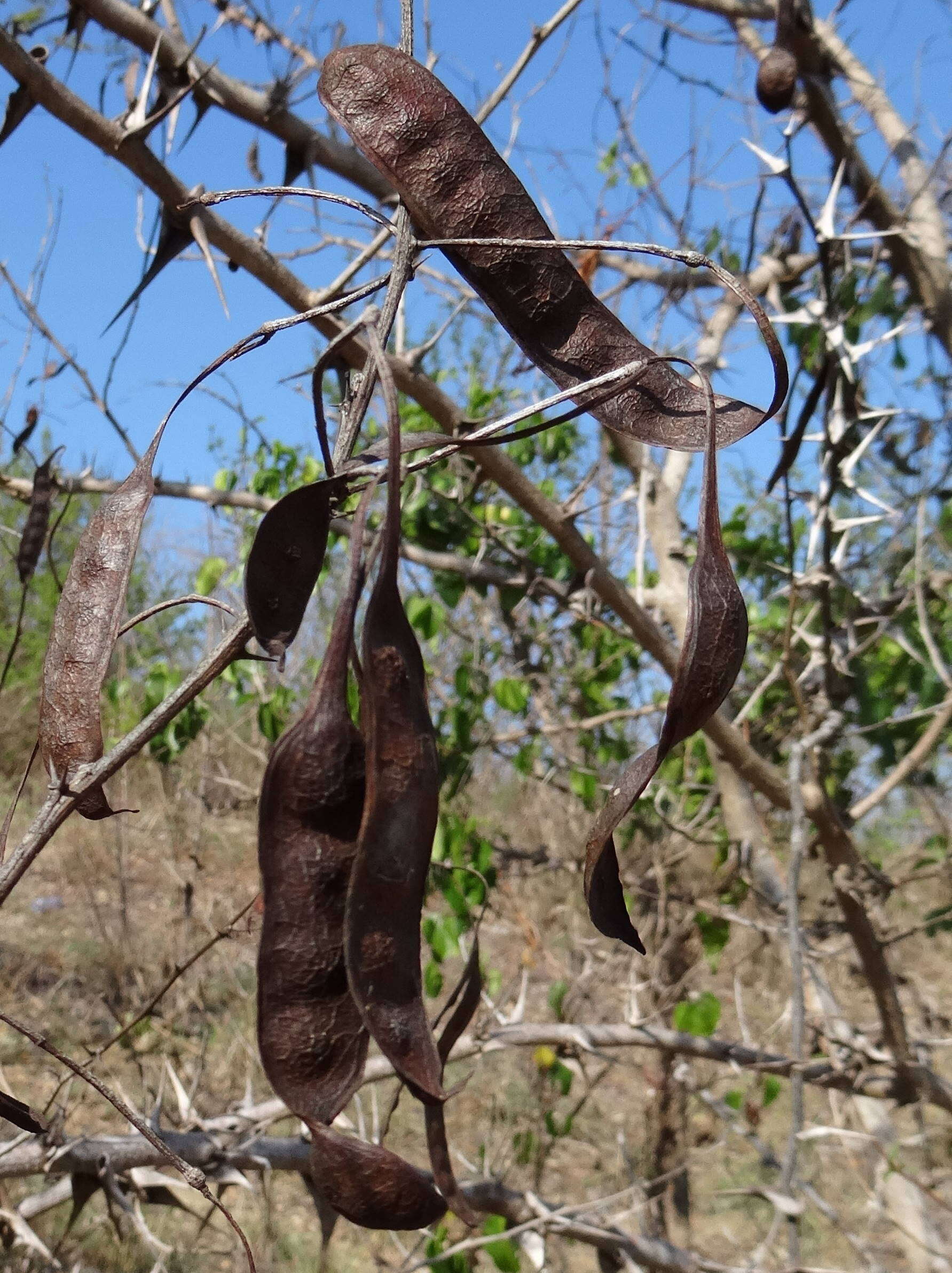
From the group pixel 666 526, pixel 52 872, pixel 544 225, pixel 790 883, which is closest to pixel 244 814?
pixel 52 872

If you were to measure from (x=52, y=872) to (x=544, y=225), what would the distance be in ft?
23.4

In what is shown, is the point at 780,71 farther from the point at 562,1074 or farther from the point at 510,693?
the point at 562,1074

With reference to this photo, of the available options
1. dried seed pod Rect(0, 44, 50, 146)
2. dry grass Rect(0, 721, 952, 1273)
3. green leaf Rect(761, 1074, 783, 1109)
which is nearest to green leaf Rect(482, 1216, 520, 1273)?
dry grass Rect(0, 721, 952, 1273)

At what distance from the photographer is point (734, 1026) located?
5496 mm

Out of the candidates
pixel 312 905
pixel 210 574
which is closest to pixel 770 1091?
pixel 210 574

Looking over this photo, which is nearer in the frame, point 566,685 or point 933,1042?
point 933,1042

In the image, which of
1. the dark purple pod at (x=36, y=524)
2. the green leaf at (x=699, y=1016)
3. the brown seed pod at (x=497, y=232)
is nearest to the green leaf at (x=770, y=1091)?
the green leaf at (x=699, y=1016)

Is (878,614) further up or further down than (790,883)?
further up

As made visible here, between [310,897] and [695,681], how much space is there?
185mm

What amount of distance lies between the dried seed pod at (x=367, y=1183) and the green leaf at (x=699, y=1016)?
2.22 metres

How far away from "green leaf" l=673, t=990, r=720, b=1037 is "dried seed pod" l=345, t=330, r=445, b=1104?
236cm

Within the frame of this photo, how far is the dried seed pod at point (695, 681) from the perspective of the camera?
0.40 meters

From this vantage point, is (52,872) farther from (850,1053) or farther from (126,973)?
(850,1053)

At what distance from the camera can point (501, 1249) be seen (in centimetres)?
183
